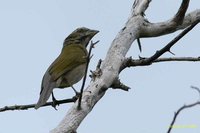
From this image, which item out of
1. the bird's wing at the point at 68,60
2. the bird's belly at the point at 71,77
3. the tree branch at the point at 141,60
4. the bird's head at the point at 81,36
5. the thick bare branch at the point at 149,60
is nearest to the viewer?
the thick bare branch at the point at 149,60

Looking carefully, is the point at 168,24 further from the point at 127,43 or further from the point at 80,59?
the point at 80,59

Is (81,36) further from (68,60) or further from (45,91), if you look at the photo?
(45,91)

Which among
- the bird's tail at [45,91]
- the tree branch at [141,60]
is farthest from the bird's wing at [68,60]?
the tree branch at [141,60]

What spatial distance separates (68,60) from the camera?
7977mm

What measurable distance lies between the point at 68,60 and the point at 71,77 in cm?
42

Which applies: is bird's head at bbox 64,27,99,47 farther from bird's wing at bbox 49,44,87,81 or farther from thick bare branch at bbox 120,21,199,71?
thick bare branch at bbox 120,21,199,71

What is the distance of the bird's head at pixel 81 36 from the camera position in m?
8.67

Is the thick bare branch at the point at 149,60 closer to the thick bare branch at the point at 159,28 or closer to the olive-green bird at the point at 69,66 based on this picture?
the thick bare branch at the point at 159,28

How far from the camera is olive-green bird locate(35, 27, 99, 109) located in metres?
7.11

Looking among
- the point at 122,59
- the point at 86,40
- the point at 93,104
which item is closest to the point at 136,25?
the point at 122,59

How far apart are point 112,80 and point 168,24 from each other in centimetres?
135

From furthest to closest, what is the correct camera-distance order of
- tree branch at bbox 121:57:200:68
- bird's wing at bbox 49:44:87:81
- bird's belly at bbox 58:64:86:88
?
bird's belly at bbox 58:64:86:88 < bird's wing at bbox 49:44:87:81 < tree branch at bbox 121:57:200:68

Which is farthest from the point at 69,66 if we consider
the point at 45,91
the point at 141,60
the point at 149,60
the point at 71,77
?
the point at 149,60

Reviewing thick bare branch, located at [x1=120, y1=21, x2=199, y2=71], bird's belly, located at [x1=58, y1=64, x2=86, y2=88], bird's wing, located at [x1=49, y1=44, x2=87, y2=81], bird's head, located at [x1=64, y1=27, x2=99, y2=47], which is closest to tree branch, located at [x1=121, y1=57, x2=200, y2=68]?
thick bare branch, located at [x1=120, y1=21, x2=199, y2=71]
